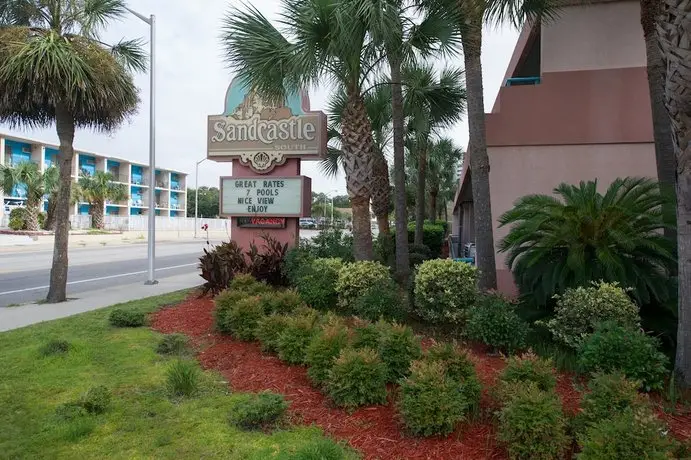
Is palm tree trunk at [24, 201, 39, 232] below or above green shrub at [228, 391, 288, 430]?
above

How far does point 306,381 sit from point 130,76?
27.3 ft

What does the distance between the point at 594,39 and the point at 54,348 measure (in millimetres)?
9716

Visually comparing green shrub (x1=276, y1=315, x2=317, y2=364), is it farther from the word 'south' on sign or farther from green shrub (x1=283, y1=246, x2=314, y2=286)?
the word 'south' on sign

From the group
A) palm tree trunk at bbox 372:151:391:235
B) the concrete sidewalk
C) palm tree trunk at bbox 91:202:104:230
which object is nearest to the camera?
the concrete sidewalk

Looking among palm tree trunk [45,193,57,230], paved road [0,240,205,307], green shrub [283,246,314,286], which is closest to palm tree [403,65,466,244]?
green shrub [283,246,314,286]

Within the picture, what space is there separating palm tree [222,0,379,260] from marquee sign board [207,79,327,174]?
2.22m

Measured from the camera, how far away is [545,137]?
29.3 feet

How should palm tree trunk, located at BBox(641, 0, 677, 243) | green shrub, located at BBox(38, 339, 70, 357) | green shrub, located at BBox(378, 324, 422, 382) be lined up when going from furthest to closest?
palm tree trunk, located at BBox(641, 0, 677, 243)
green shrub, located at BBox(38, 339, 70, 357)
green shrub, located at BBox(378, 324, 422, 382)

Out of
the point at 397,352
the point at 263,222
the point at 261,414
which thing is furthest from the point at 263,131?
the point at 261,414

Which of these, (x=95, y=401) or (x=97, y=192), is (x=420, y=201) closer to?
(x=95, y=401)

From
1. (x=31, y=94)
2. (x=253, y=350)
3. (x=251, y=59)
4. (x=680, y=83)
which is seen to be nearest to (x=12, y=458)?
(x=253, y=350)

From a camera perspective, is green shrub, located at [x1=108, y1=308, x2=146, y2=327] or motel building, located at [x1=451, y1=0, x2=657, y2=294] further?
motel building, located at [x1=451, y1=0, x2=657, y2=294]

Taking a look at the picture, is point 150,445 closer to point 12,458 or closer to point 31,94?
point 12,458

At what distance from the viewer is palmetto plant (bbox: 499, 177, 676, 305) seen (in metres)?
5.52
